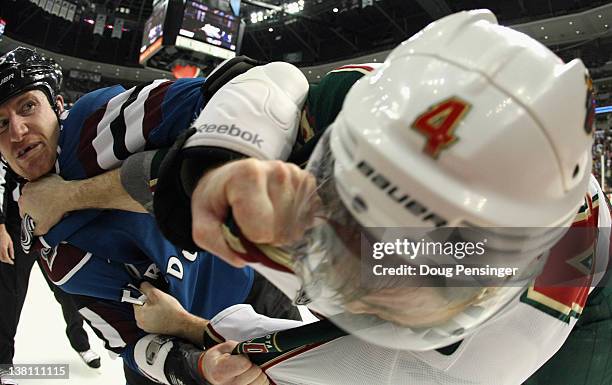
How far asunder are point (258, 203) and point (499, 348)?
17.6 inches

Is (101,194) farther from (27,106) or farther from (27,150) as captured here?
(27,106)

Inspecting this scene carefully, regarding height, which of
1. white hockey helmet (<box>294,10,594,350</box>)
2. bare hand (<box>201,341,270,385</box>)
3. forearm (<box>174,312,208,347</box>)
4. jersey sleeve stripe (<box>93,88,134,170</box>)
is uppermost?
white hockey helmet (<box>294,10,594,350</box>)

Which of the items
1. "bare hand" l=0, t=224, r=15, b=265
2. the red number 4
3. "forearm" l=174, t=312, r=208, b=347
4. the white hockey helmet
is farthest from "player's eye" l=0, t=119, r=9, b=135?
the red number 4

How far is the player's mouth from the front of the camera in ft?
3.93

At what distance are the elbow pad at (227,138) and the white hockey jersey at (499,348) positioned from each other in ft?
0.54

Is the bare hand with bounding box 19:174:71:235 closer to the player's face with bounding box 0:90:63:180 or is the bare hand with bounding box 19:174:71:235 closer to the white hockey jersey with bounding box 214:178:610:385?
the player's face with bounding box 0:90:63:180

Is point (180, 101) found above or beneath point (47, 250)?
above

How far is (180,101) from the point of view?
0.93 m

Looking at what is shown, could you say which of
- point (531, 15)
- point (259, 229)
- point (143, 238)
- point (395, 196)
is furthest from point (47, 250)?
point (531, 15)

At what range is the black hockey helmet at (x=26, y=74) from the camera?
1.25m

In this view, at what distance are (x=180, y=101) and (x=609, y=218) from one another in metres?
0.79

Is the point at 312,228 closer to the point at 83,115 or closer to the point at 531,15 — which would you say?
the point at 83,115

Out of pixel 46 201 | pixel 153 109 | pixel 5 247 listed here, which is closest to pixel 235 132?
pixel 153 109

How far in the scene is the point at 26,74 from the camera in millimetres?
1281
